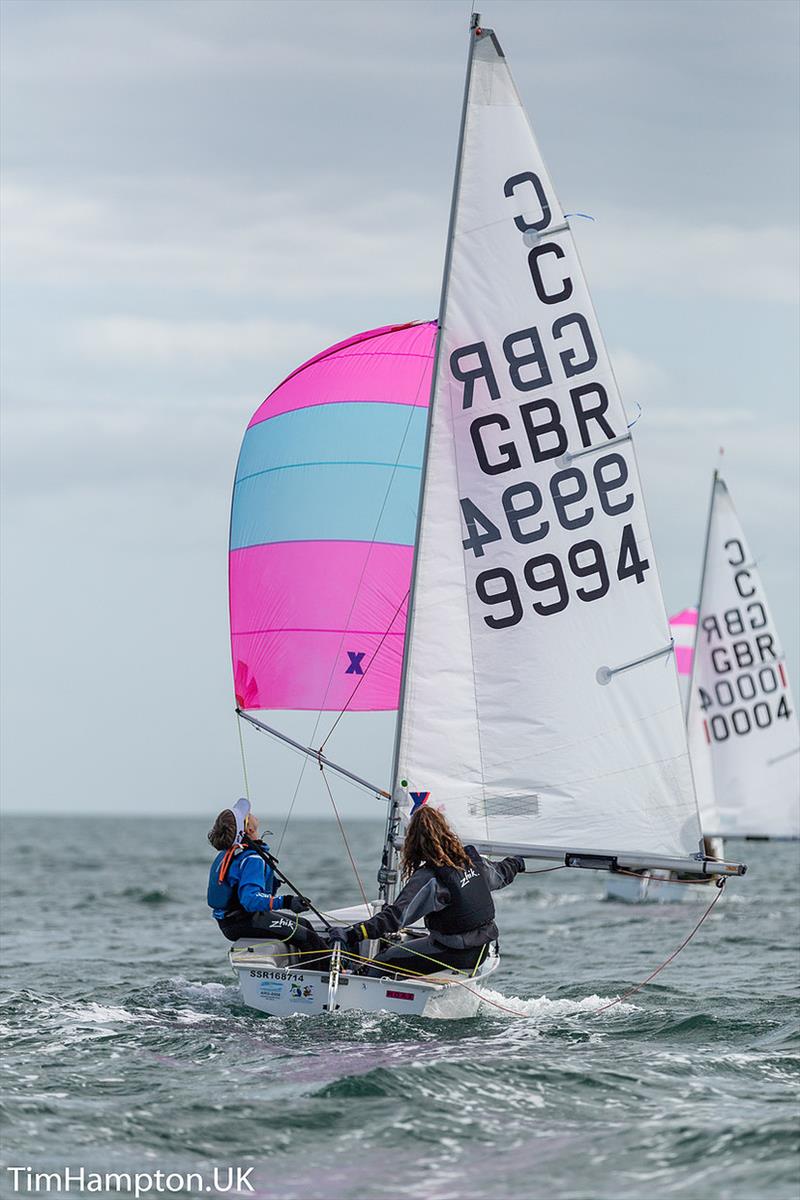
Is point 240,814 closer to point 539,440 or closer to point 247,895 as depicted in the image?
point 247,895

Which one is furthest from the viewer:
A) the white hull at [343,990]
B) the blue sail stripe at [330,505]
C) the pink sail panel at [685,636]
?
the pink sail panel at [685,636]

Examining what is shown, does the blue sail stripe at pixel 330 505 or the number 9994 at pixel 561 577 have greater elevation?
the blue sail stripe at pixel 330 505

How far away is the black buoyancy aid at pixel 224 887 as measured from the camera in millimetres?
9570

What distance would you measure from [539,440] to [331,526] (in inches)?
70.1

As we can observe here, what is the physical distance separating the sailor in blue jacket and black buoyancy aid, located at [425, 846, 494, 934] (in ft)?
2.53

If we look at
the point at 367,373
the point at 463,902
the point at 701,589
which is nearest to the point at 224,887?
the point at 463,902

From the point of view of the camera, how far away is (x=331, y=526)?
1117 cm

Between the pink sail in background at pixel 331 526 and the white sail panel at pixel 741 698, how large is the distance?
12.4 m

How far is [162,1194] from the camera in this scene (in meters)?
6.18

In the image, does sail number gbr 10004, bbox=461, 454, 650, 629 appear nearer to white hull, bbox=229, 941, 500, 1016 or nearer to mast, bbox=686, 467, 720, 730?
white hull, bbox=229, 941, 500, 1016

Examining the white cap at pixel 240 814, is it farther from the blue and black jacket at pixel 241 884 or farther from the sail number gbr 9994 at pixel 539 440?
the sail number gbr 9994 at pixel 539 440

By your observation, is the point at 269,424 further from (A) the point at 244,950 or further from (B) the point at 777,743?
(B) the point at 777,743

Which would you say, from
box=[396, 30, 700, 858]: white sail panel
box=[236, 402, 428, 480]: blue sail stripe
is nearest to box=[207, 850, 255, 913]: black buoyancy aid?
box=[396, 30, 700, 858]: white sail panel

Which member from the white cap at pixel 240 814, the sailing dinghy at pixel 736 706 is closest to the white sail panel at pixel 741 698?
the sailing dinghy at pixel 736 706
